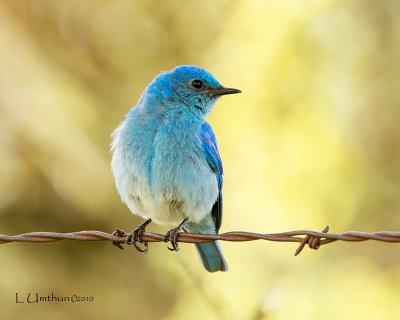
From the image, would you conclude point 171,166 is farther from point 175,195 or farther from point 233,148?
point 233,148

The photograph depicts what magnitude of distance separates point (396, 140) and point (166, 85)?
4.56 m

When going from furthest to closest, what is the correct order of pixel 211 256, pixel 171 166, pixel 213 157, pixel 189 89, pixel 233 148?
pixel 233 148 < pixel 189 89 < pixel 211 256 < pixel 213 157 < pixel 171 166

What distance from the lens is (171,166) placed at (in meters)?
5.60

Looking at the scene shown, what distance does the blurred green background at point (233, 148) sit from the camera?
8273mm

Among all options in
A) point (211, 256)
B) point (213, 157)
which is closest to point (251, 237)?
point (213, 157)

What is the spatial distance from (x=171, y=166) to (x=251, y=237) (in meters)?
1.56

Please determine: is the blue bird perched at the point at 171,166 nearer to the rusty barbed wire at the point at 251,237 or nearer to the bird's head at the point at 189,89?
the bird's head at the point at 189,89

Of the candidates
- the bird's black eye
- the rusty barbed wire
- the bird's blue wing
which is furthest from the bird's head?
the rusty barbed wire

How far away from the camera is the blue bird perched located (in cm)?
560

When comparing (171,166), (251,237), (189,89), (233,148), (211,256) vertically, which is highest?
(233,148)

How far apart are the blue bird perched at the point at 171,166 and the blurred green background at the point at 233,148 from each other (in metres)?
2.02

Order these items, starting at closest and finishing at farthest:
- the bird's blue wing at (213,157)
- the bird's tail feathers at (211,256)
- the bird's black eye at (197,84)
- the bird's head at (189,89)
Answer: the bird's blue wing at (213,157) → the bird's tail feathers at (211,256) → the bird's head at (189,89) → the bird's black eye at (197,84)

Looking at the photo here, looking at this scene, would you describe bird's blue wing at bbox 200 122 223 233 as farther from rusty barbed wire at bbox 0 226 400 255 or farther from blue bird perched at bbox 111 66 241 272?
rusty barbed wire at bbox 0 226 400 255

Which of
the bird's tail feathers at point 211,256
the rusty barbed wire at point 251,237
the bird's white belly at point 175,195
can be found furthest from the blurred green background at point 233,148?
the rusty barbed wire at point 251,237
